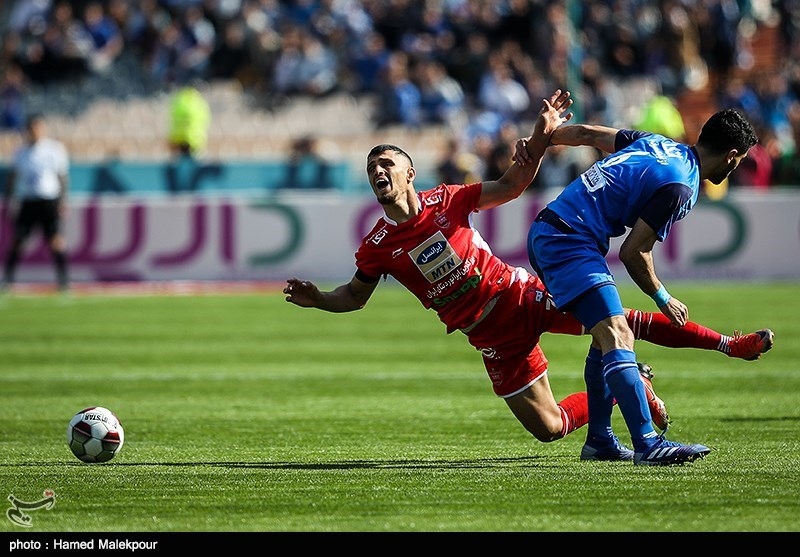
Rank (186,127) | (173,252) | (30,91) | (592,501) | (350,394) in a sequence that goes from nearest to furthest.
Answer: (592,501), (350,394), (173,252), (186,127), (30,91)

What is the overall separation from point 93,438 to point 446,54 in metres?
22.3

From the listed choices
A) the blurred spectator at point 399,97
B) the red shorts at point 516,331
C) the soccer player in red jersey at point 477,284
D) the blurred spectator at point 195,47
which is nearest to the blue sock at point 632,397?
Answer: the soccer player in red jersey at point 477,284

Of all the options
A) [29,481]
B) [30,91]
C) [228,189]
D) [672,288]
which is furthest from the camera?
[30,91]

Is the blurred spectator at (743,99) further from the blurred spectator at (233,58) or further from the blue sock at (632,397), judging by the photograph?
the blue sock at (632,397)

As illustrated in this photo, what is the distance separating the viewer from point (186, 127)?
28.5 m

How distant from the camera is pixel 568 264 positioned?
8.05 m

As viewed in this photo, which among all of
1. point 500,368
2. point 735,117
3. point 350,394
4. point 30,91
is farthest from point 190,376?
point 30,91

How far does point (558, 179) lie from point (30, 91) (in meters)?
13.5

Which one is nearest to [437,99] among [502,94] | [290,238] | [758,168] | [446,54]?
[502,94]

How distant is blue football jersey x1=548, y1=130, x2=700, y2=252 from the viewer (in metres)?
7.85

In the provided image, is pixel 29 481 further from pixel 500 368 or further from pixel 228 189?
pixel 228 189

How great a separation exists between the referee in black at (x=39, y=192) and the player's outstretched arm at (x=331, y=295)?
14.0m

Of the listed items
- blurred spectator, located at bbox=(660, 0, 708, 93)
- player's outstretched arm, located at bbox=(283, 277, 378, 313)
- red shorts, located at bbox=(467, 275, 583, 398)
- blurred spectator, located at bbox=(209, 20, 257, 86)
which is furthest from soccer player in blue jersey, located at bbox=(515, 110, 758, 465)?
blurred spectator, located at bbox=(209, 20, 257, 86)

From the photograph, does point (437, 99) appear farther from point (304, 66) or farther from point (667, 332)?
point (667, 332)
